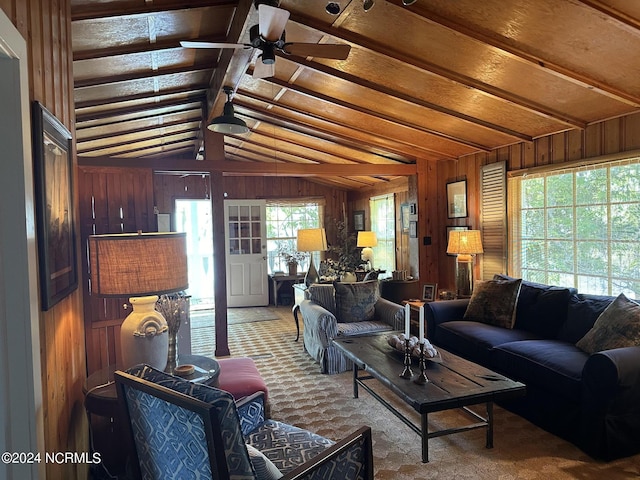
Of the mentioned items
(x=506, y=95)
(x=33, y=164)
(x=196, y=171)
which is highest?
(x=506, y=95)

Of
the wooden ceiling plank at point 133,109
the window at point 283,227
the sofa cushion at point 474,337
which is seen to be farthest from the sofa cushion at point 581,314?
the window at point 283,227

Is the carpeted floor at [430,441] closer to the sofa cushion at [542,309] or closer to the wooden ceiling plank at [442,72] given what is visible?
the sofa cushion at [542,309]

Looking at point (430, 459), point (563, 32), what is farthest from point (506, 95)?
point (430, 459)

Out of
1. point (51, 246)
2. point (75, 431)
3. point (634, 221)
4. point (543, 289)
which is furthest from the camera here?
point (543, 289)

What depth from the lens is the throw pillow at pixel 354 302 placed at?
430 cm

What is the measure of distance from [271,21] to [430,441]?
2.65 meters

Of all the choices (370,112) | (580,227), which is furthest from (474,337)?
(370,112)

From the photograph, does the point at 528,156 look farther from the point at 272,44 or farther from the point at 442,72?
the point at 272,44

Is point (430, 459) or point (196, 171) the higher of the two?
point (196, 171)

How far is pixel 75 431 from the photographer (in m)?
1.80

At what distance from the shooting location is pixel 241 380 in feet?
8.16

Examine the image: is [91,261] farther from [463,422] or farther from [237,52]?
[463,422]

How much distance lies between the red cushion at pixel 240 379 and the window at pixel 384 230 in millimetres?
4360

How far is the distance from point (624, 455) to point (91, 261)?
3.02m
